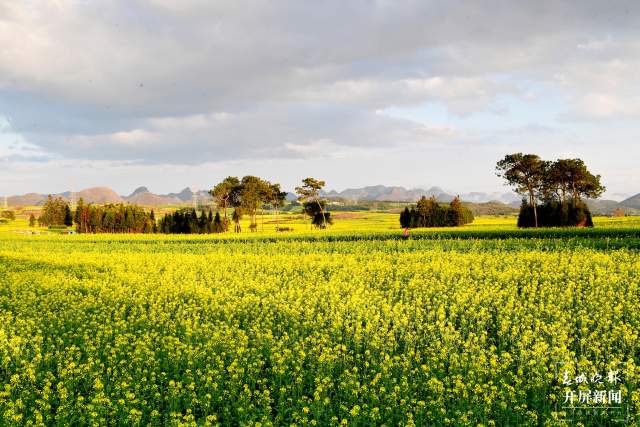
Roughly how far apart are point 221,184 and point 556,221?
6452 centimetres

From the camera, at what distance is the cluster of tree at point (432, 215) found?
95375 mm

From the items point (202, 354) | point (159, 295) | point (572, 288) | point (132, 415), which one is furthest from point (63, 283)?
point (572, 288)

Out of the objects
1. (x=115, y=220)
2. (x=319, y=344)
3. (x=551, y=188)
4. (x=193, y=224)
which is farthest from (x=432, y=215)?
(x=319, y=344)

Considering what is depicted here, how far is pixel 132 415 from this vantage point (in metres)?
7.52

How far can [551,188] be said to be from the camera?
275 ft

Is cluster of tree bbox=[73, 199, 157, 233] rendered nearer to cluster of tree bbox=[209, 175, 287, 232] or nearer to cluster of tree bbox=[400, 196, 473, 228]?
cluster of tree bbox=[209, 175, 287, 232]

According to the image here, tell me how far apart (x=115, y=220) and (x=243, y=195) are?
3482 centimetres

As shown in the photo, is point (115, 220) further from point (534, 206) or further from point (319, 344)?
point (319, 344)

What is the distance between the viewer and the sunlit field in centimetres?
806

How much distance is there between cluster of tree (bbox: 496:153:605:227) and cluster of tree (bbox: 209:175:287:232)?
155 feet

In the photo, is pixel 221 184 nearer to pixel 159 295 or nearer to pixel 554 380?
pixel 159 295

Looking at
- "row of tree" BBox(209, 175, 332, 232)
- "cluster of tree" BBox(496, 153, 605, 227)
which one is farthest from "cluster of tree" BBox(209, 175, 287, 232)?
"cluster of tree" BBox(496, 153, 605, 227)

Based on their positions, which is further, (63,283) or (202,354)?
(63,283)

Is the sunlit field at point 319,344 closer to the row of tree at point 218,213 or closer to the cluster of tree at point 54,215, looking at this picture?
the row of tree at point 218,213
